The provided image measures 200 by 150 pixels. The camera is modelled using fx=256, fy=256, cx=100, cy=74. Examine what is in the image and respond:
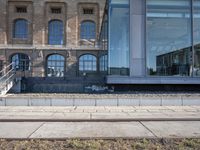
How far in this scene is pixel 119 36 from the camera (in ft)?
56.7

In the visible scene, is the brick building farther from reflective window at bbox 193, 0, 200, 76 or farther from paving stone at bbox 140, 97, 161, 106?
paving stone at bbox 140, 97, 161, 106

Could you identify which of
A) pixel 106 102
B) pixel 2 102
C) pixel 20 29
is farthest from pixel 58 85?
pixel 20 29

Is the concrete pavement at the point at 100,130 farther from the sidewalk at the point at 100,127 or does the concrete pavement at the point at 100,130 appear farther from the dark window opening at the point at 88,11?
the dark window opening at the point at 88,11

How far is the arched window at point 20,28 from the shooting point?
32.0 m

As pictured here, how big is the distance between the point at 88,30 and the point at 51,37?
15.6ft

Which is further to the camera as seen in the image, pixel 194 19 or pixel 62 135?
pixel 194 19

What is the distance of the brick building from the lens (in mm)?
31203

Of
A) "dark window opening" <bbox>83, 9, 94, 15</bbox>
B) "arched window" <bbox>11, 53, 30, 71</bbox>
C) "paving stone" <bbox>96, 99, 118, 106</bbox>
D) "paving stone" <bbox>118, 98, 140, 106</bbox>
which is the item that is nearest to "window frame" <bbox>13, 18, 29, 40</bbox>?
"arched window" <bbox>11, 53, 30, 71</bbox>

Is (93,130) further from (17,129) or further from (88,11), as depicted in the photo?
(88,11)

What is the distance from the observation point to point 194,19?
17500mm

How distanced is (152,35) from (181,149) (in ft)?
43.4

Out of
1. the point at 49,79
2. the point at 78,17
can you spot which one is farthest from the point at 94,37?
the point at 49,79

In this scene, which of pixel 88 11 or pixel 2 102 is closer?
pixel 2 102

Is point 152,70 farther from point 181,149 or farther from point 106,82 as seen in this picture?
point 181,149
